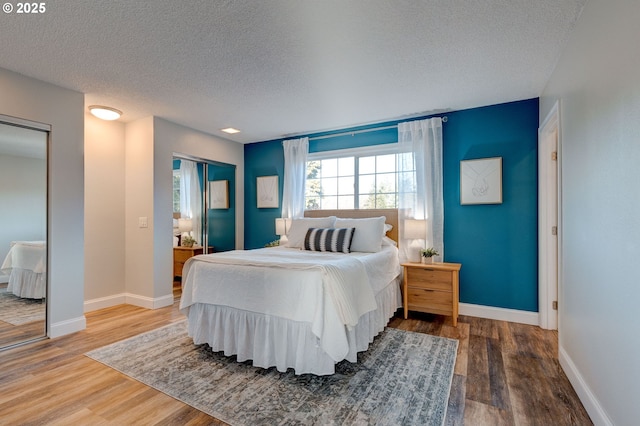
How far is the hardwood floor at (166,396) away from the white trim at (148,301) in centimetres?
79

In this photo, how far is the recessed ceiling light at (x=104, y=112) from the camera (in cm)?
343

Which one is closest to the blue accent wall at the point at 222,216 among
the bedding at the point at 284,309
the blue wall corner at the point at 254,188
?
the blue wall corner at the point at 254,188

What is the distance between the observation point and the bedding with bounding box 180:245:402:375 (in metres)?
2.07

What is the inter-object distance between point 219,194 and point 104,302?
7.06 ft

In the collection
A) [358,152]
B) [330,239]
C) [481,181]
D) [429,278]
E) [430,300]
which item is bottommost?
[430,300]

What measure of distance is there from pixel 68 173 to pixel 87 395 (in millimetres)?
2185

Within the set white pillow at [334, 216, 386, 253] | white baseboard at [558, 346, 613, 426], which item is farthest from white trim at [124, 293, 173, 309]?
white baseboard at [558, 346, 613, 426]

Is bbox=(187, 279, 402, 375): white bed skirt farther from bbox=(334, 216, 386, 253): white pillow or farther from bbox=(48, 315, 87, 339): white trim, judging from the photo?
bbox=(48, 315, 87, 339): white trim

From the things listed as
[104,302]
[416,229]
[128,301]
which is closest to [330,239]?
[416,229]

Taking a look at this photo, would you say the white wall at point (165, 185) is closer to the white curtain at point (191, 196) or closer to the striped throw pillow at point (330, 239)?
the white curtain at point (191, 196)

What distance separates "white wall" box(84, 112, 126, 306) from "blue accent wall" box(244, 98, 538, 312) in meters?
4.33

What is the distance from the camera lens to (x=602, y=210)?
1646 mm

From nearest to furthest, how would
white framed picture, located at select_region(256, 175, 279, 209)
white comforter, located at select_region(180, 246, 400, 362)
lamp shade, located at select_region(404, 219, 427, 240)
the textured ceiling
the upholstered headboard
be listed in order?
the textured ceiling, white comforter, located at select_region(180, 246, 400, 362), lamp shade, located at select_region(404, 219, 427, 240), the upholstered headboard, white framed picture, located at select_region(256, 175, 279, 209)

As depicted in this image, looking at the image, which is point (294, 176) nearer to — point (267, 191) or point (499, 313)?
point (267, 191)
